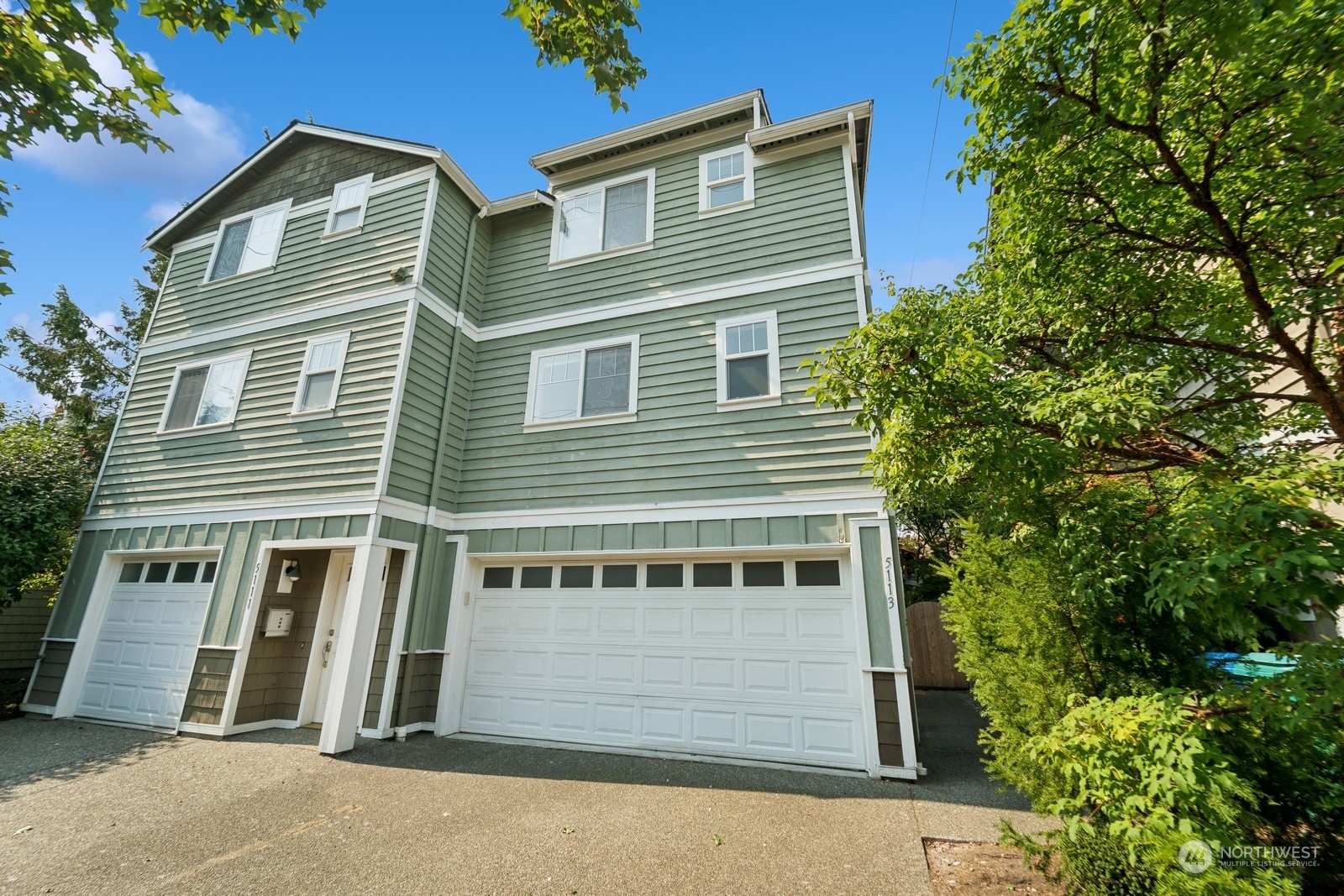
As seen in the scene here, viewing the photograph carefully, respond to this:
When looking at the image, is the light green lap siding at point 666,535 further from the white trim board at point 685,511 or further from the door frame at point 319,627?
the door frame at point 319,627

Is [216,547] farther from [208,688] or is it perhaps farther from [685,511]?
[685,511]

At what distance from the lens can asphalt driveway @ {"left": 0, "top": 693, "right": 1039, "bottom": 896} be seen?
3.73 m

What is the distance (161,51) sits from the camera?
482cm

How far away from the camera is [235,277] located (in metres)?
9.67

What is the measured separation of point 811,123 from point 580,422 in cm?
527

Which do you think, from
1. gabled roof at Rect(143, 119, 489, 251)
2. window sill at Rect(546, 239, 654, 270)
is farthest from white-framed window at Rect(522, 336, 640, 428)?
gabled roof at Rect(143, 119, 489, 251)

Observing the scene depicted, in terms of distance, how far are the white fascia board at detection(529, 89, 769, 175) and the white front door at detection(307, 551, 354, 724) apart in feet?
23.1

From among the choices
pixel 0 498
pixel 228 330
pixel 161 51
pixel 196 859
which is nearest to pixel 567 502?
pixel 196 859

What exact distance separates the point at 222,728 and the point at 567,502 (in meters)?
5.11

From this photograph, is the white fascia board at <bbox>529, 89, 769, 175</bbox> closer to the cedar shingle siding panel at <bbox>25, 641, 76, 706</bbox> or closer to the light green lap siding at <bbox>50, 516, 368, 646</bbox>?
the light green lap siding at <bbox>50, 516, 368, 646</bbox>

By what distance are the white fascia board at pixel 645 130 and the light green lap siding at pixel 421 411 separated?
337 centimetres

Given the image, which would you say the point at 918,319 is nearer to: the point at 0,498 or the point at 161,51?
the point at 161,51

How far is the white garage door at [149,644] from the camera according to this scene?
7656mm

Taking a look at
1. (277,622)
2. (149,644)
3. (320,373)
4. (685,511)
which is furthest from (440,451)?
(149,644)
